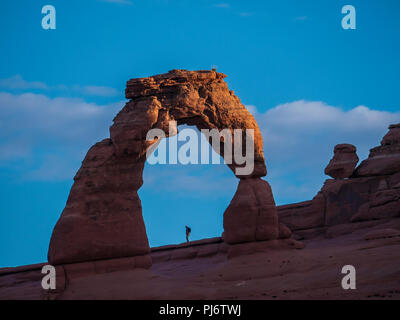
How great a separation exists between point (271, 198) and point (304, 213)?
761 cm

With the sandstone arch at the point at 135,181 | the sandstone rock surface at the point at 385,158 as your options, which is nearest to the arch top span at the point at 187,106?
the sandstone arch at the point at 135,181

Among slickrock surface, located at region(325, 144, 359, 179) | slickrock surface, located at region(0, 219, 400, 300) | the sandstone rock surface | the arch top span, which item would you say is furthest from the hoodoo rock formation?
the arch top span

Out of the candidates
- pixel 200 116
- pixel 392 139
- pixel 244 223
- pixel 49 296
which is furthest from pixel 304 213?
pixel 49 296

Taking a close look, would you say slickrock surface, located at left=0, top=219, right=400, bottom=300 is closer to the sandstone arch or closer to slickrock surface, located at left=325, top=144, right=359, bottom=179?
the sandstone arch

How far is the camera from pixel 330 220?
30.4 m

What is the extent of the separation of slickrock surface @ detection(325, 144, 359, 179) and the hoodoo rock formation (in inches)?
6.0

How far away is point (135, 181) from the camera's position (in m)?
21.2

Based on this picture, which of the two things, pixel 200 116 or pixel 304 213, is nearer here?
pixel 200 116

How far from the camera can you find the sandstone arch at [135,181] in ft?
65.5

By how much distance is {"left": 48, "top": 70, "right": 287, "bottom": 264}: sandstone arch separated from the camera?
786 inches

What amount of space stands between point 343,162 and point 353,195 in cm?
208

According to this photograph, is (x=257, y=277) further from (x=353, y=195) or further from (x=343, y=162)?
(x=343, y=162)

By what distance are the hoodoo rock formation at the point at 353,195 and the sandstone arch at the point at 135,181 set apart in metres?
7.40
